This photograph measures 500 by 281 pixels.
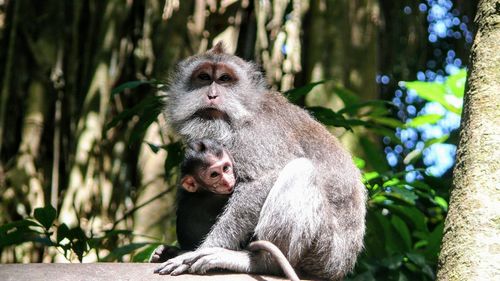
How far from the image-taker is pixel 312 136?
513cm

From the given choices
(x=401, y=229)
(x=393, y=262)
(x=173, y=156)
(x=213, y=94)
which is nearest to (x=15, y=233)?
(x=173, y=156)

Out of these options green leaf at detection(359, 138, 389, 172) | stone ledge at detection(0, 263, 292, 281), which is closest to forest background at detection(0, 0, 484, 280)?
green leaf at detection(359, 138, 389, 172)

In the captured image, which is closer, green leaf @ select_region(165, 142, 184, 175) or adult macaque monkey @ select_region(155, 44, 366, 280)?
adult macaque monkey @ select_region(155, 44, 366, 280)

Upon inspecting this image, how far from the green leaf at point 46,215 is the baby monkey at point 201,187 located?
2.59ft

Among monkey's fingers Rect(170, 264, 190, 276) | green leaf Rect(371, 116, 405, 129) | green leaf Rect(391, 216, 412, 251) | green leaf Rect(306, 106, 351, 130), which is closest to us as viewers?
monkey's fingers Rect(170, 264, 190, 276)

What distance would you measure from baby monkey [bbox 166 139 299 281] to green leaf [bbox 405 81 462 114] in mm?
1691

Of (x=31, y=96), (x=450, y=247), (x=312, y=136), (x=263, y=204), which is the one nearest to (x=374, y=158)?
(x=312, y=136)

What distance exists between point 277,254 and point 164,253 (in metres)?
1.00

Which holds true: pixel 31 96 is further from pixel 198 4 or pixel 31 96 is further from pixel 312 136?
pixel 312 136

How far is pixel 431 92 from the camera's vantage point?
19.3 feet

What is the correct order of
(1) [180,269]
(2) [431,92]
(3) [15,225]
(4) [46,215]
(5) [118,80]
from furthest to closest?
(5) [118,80] → (2) [431,92] → (3) [15,225] → (4) [46,215] → (1) [180,269]

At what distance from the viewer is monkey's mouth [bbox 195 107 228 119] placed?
509cm

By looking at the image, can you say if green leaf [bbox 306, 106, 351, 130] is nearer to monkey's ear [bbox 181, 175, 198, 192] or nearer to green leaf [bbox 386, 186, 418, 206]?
green leaf [bbox 386, 186, 418, 206]

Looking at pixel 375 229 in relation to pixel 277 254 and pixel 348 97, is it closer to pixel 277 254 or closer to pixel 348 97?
pixel 348 97
